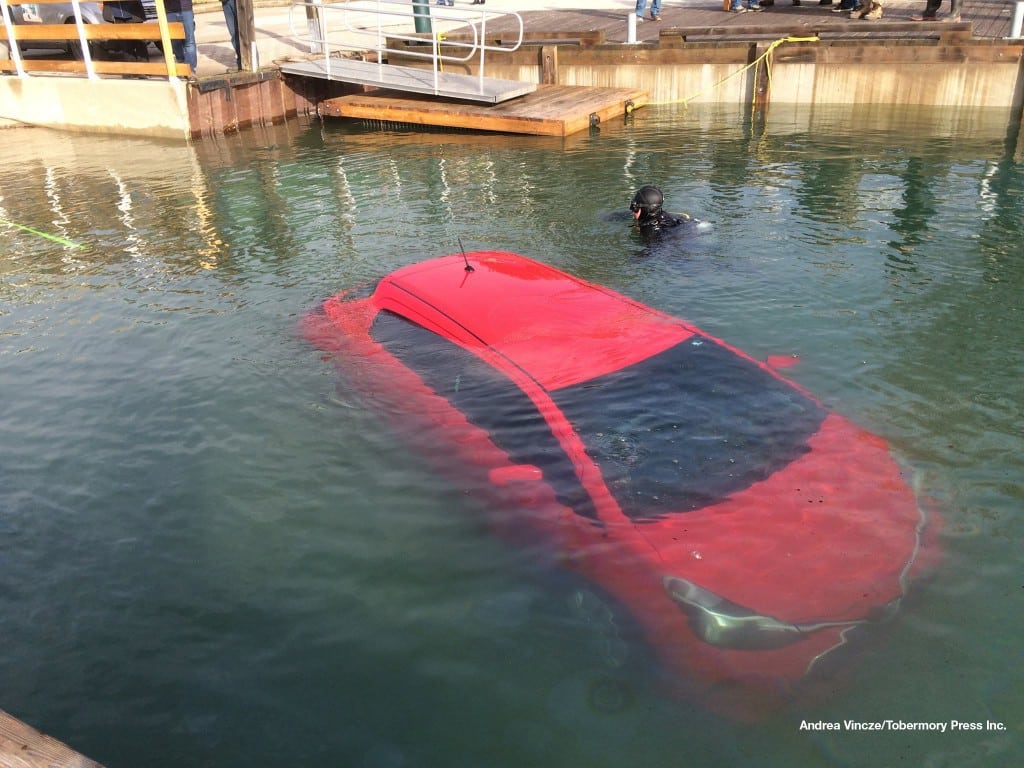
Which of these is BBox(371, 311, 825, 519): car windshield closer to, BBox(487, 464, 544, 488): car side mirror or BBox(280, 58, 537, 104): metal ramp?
BBox(487, 464, 544, 488): car side mirror

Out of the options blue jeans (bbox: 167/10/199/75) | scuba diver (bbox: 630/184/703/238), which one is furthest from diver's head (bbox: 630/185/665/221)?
blue jeans (bbox: 167/10/199/75)

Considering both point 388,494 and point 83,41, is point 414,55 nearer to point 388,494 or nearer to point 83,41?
point 83,41

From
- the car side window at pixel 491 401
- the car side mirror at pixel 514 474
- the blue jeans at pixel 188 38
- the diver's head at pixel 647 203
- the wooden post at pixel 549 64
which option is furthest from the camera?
the wooden post at pixel 549 64

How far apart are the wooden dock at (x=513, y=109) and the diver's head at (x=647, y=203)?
19.6 ft

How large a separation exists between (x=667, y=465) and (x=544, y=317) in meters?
1.37

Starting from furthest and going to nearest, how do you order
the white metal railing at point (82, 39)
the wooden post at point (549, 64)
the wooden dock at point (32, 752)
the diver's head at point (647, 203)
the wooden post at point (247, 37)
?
the wooden post at point (549, 64) → the wooden post at point (247, 37) → the white metal railing at point (82, 39) → the diver's head at point (647, 203) → the wooden dock at point (32, 752)

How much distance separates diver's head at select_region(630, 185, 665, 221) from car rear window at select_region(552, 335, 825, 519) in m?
4.75

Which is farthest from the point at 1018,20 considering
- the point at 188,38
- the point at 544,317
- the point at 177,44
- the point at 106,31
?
the point at 106,31

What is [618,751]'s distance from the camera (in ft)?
11.1

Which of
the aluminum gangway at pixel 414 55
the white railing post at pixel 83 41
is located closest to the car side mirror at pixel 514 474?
the aluminum gangway at pixel 414 55

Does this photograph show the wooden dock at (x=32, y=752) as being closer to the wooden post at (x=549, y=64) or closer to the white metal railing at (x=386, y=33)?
the white metal railing at (x=386, y=33)

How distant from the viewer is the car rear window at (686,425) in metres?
4.18

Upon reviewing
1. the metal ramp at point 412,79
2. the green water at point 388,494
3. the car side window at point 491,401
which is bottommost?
the green water at point 388,494

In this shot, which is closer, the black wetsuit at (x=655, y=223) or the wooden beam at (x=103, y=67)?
the black wetsuit at (x=655, y=223)
